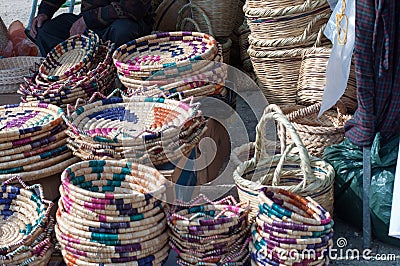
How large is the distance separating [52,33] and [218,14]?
108cm

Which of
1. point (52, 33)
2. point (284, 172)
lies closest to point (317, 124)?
point (284, 172)

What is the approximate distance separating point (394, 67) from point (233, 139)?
1146mm

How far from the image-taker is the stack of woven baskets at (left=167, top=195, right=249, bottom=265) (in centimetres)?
188

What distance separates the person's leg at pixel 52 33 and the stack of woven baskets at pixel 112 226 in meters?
1.89

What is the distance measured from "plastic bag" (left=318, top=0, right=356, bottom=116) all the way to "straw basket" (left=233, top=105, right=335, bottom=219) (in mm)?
272

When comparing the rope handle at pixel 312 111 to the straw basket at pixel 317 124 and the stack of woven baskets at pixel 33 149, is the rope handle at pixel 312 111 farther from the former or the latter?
the stack of woven baskets at pixel 33 149

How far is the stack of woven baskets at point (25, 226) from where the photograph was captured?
1.98 meters

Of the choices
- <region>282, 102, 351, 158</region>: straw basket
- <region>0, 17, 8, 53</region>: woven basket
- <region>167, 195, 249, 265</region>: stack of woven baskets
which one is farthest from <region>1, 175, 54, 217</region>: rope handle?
<region>0, 17, 8, 53</region>: woven basket

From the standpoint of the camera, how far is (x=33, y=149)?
90.0 inches

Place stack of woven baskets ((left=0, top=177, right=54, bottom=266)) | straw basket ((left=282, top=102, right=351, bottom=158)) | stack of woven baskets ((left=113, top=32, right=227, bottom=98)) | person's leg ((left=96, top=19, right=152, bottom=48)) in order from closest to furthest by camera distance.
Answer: stack of woven baskets ((left=0, top=177, right=54, bottom=266)) < stack of woven baskets ((left=113, top=32, right=227, bottom=98)) < straw basket ((left=282, top=102, right=351, bottom=158)) < person's leg ((left=96, top=19, right=152, bottom=48))

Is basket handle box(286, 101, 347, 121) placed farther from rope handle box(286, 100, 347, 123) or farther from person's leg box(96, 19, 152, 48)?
person's leg box(96, 19, 152, 48)

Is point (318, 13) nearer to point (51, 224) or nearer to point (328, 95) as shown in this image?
point (328, 95)

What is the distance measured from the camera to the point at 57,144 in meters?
2.33

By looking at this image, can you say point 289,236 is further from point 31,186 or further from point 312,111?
point 312,111
